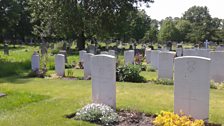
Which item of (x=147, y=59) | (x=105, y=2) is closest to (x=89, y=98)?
(x=147, y=59)

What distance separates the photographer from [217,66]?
15938mm

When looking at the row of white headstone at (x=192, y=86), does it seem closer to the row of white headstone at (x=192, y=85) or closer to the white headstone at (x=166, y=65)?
the row of white headstone at (x=192, y=85)

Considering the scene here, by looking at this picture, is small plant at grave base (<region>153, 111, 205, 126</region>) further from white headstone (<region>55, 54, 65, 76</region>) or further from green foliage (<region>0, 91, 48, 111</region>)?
white headstone (<region>55, 54, 65, 76</region>)

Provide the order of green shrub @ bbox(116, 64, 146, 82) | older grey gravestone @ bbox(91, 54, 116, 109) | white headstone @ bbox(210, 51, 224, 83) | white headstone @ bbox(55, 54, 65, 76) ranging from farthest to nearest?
white headstone @ bbox(55, 54, 65, 76) < green shrub @ bbox(116, 64, 146, 82) < white headstone @ bbox(210, 51, 224, 83) < older grey gravestone @ bbox(91, 54, 116, 109)

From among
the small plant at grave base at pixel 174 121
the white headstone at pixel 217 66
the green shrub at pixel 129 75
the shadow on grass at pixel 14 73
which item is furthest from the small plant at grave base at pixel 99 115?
the shadow on grass at pixel 14 73

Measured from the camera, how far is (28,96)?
12.6 m

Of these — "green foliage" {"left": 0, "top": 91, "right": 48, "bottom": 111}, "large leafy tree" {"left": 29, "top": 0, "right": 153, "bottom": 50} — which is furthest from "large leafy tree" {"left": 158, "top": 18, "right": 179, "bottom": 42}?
"green foliage" {"left": 0, "top": 91, "right": 48, "bottom": 111}

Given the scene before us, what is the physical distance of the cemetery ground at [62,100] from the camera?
371 inches

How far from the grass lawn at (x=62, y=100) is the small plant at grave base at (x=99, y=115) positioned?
0.28m

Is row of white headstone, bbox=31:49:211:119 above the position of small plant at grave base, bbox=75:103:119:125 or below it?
above

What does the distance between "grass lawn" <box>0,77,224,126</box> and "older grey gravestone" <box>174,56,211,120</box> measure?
34.1 inches

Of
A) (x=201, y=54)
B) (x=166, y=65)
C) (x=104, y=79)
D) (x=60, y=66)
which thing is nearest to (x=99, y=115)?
(x=104, y=79)

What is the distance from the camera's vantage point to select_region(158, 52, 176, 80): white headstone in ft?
54.3

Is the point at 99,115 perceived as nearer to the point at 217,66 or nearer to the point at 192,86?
the point at 192,86
